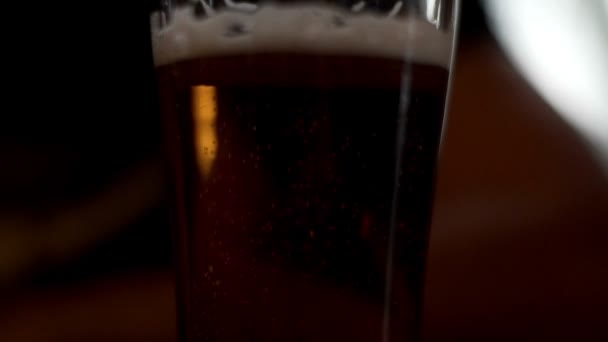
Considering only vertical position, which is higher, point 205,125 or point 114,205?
point 205,125

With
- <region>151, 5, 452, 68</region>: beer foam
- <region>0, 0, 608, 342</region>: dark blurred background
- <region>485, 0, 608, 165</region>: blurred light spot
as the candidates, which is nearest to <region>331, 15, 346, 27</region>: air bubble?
<region>151, 5, 452, 68</region>: beer foam

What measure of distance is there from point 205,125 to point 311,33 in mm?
91

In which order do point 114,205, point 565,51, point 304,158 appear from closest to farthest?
1. point 304,158
2. point 114,205
3. point 565,51

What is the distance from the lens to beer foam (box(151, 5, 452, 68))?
1.78 feet

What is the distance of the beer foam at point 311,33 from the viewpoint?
54 centimetres

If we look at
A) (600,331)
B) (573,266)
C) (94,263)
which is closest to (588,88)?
(573,266)

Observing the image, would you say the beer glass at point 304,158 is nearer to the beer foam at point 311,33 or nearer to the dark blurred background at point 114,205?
the beer foam at point 311,33

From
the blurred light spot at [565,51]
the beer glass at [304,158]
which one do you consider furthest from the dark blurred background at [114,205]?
the beer glass at [304,158]

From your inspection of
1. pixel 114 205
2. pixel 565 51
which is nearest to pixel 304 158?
pixel 114 205

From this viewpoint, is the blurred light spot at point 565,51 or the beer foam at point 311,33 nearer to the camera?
the beer foam at point 311,33

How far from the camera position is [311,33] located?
21.4 inches

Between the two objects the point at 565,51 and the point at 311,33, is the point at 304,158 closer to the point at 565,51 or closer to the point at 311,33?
the point at 311,33

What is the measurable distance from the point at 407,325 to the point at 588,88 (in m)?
1.49

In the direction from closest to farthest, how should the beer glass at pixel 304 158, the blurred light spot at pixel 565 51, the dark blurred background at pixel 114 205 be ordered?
the beer glass at pixel 304 158 → the dark blurred background at pixel 114 205 → the blurred light spot at pixel 565 51
